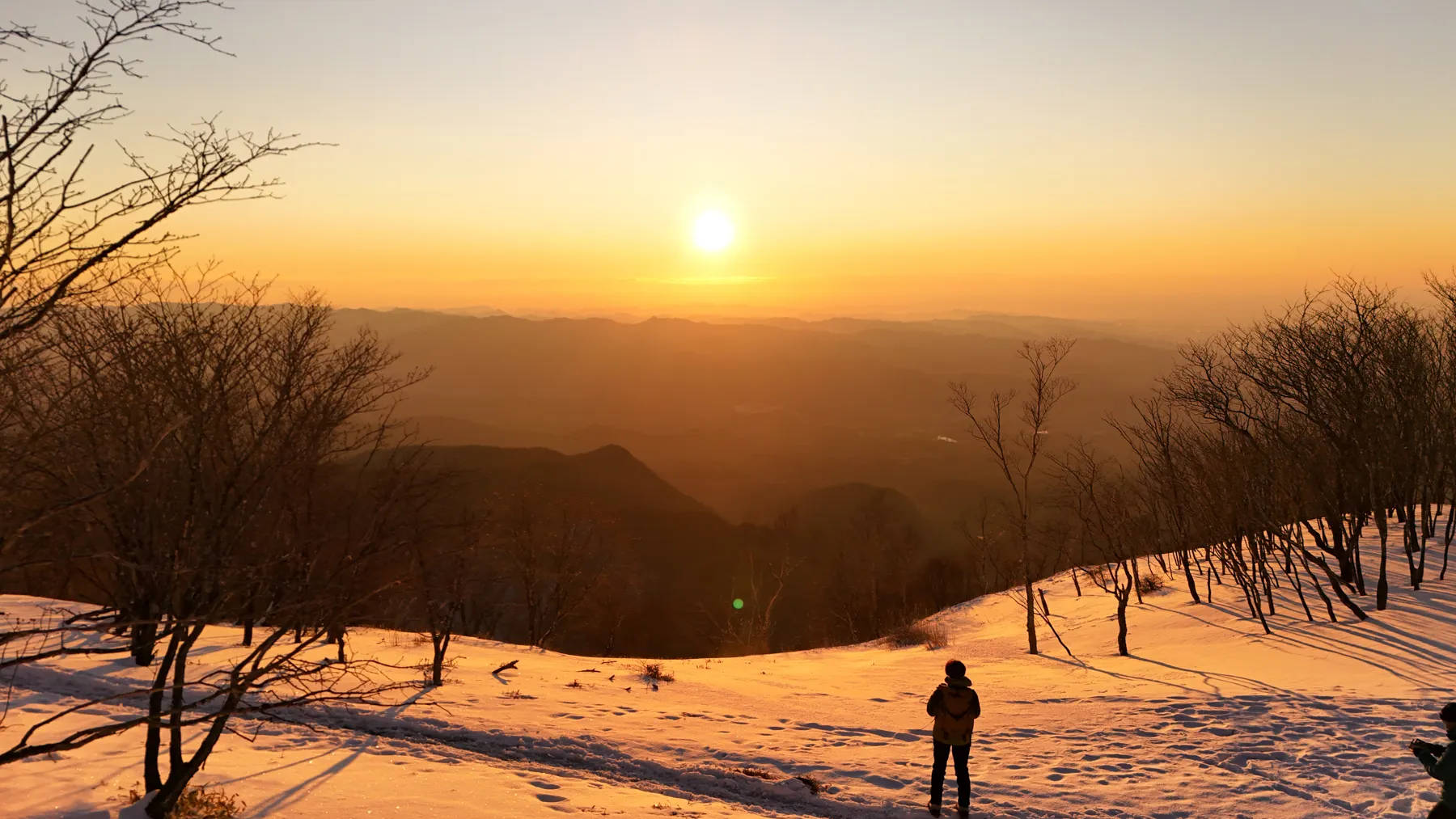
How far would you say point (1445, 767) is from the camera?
6773 mm

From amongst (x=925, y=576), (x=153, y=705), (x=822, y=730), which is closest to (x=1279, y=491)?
(x=822, y=730)

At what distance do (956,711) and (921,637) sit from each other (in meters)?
21.2

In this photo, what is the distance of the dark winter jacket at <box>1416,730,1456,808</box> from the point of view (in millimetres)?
6750

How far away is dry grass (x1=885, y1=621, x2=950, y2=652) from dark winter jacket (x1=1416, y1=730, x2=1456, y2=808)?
20147mm

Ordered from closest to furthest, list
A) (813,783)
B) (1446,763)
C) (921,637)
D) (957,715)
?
(1446,763) < (957,715) < (813,783) < (921,637)

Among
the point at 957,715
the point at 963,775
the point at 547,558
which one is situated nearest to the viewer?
the point at 957,715

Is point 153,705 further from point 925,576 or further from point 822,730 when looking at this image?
point 925,576

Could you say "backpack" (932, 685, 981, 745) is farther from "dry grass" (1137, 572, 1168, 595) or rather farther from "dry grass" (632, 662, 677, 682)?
"dry grass" (1137, 572, 1168, 595)

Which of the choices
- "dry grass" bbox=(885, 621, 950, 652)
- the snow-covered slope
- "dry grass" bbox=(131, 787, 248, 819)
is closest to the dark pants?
the snow-covered slope

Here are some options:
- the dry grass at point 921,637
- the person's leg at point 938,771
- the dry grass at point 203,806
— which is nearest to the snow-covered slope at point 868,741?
the dry grass at point 203,806

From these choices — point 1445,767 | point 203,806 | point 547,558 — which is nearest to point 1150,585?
point 1445,767

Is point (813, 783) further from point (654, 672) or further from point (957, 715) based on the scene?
point (654, 672)

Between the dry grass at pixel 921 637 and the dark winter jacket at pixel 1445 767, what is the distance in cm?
2015

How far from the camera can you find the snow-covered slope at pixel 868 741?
9281 mm
